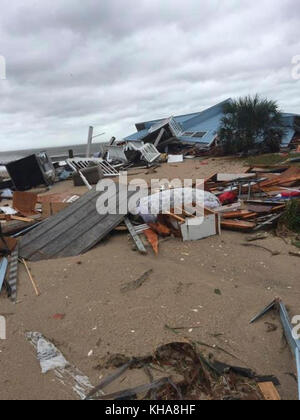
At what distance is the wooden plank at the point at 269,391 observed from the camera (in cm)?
236

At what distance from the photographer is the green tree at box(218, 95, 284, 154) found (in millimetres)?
16984

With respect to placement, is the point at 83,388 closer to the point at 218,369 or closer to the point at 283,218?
the point at 218,369

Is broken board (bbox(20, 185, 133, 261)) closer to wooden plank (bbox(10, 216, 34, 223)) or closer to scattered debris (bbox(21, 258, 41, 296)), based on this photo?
scattered debris (bbox(21, 258, 41, 296))

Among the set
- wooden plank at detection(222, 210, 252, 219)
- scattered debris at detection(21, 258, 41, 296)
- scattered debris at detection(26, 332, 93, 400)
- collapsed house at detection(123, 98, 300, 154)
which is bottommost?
scattered debris at detection(26, 332, 93, 400)

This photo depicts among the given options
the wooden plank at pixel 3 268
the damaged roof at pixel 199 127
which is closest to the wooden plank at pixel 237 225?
the wooden plank at pixel 3 268

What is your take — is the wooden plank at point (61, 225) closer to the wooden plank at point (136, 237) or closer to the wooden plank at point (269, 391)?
the wooden plank at point (136, 237)

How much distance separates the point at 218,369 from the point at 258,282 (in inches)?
69.5

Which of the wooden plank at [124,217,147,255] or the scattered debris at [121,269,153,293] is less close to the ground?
the wooden plank at [124,217,147,255]

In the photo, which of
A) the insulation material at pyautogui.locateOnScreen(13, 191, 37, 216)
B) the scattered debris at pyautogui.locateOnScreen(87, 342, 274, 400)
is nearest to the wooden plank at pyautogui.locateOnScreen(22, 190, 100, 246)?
the insulation material at pyautogui.locateOnScreen(13, 191, 37, 216)

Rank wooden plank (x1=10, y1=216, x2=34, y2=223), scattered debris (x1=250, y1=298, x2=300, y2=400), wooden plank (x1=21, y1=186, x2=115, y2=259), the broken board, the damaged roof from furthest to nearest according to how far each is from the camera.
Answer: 1. the damaged roof
2. wooden plank (x1=10, y1=216, x2=34, y2=223)
3. wooden plank (x1=21, y1=186, x2=115, y2=259)
4. the broken board
5. scattered debris (x1=250, y1=298, x2=300, y2=400)

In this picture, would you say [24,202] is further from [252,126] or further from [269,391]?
[252,126]

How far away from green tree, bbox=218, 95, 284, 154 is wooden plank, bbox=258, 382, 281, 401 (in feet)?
52.2

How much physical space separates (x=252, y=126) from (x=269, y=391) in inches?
642

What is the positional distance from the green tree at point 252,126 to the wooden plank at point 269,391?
1591 cm
